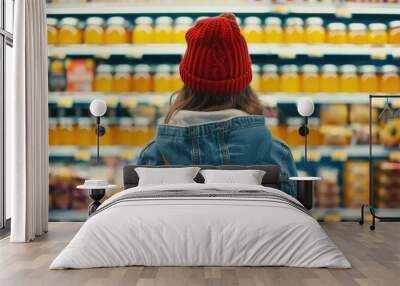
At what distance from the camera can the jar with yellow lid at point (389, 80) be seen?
6289 millimetres

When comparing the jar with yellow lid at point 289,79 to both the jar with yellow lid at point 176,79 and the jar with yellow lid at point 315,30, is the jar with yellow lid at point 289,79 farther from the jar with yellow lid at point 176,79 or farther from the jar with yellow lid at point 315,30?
the jar with yellow lid at point 176,79

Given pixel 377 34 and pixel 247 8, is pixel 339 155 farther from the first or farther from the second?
pixel 247 8

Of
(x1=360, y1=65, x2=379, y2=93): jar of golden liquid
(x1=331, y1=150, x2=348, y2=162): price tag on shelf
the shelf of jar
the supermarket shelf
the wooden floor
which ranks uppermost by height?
the supermarket shelf

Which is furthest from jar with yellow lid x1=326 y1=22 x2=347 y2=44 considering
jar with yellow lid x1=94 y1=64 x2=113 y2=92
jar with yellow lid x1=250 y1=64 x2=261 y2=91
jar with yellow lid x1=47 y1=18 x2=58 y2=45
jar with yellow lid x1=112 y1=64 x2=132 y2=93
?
jar with yellow lid x1=47 y1=18 x2=58 y2=45

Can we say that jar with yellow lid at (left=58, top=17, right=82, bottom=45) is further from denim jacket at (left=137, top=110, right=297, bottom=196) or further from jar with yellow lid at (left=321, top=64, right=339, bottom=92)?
jar with yellow lid at (left=321, top=64, right=339, bottom=92)

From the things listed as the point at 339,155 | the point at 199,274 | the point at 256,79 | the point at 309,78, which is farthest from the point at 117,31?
the point at 199,274

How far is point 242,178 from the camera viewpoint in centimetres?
513

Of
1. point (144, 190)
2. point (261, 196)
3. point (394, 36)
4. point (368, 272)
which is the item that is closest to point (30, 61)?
point (144, 190)

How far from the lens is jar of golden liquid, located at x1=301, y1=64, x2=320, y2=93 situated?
6.27m

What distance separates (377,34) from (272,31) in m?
1.13

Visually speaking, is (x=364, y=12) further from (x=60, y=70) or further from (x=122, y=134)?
(x=60, y=70)

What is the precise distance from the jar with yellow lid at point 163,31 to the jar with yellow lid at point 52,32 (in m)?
1.10

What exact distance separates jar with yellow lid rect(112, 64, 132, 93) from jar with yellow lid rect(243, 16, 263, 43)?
1311mm

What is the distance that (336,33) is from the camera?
6.30 meters
